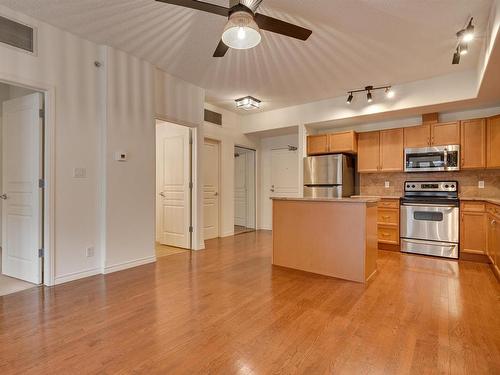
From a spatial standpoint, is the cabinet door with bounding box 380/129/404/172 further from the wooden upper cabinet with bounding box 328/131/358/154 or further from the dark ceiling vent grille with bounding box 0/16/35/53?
the dark ceiling vent grille with bounding box 0/16/35/53

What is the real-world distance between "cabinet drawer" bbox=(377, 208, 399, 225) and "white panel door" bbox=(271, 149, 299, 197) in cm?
218

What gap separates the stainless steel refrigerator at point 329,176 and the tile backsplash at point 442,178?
335 mm

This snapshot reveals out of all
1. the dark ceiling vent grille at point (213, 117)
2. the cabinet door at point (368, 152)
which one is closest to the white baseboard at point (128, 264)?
the dark ceiling vent grille at point (213, 117)

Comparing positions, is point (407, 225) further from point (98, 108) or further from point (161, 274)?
point (98, 108)

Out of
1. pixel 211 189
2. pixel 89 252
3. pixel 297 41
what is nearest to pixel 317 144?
pixel 211 189

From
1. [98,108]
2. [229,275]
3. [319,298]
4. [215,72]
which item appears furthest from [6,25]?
[319,298]

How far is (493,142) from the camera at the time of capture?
4.10 meters

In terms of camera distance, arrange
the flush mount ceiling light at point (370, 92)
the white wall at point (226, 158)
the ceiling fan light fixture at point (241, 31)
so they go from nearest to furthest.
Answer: the ceiling fan light fixture at point (241, 31)
the flush mount ceiling light at point (370, 92)
the white wall at point (226, 158)

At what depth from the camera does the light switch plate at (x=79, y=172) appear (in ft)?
10.7

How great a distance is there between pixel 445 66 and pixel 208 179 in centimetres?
430

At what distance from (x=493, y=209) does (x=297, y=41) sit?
311 centimetres

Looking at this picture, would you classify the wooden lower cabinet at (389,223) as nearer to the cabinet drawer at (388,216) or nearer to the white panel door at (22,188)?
the cabinet drawer at (388,216)

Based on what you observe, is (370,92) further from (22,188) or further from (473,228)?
(22,188)

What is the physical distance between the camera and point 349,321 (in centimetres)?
223
